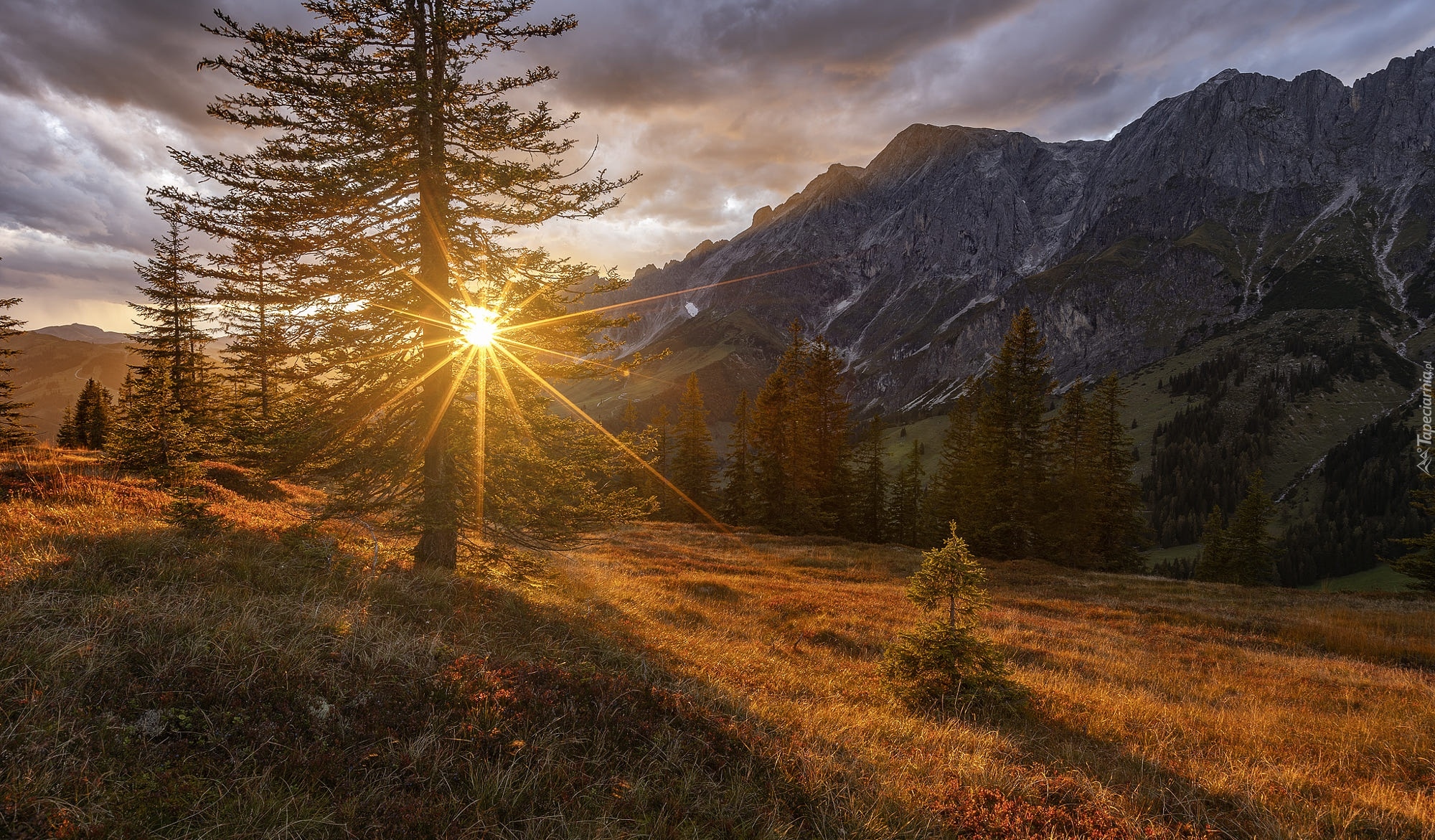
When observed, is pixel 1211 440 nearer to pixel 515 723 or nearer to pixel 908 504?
pixel 908 504

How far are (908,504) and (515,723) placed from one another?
170 ft

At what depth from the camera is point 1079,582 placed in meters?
25.0

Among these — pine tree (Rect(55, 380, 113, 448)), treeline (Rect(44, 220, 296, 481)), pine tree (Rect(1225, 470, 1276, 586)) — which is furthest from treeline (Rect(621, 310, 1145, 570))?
pine tree (Rect(55, 380, 113, 448))

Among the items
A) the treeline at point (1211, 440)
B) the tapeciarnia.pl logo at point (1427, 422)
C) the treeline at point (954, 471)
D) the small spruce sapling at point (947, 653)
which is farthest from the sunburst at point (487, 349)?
the tapeciarnia.pl logo at point (1427, 422)

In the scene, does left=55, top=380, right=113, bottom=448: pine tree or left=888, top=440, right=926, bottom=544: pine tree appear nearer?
left=55, top=380, right=113, bottom=448: pine tree

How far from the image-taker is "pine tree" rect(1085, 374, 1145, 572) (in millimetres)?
40188

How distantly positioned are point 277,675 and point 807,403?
36.0 metres

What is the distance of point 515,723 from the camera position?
14.7ft

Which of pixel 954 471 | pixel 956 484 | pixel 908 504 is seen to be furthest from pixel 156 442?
pixel 908 504

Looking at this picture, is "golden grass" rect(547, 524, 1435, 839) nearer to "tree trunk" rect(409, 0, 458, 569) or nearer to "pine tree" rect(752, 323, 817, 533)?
"tree trunk" rect(409, 0, 458, 569)

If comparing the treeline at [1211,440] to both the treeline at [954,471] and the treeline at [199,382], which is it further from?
the treeline at [199,382]

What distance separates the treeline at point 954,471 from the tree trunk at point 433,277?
19.3 m

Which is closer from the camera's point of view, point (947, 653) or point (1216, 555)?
point (947, 653)

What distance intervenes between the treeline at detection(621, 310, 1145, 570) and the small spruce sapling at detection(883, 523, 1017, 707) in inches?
841
